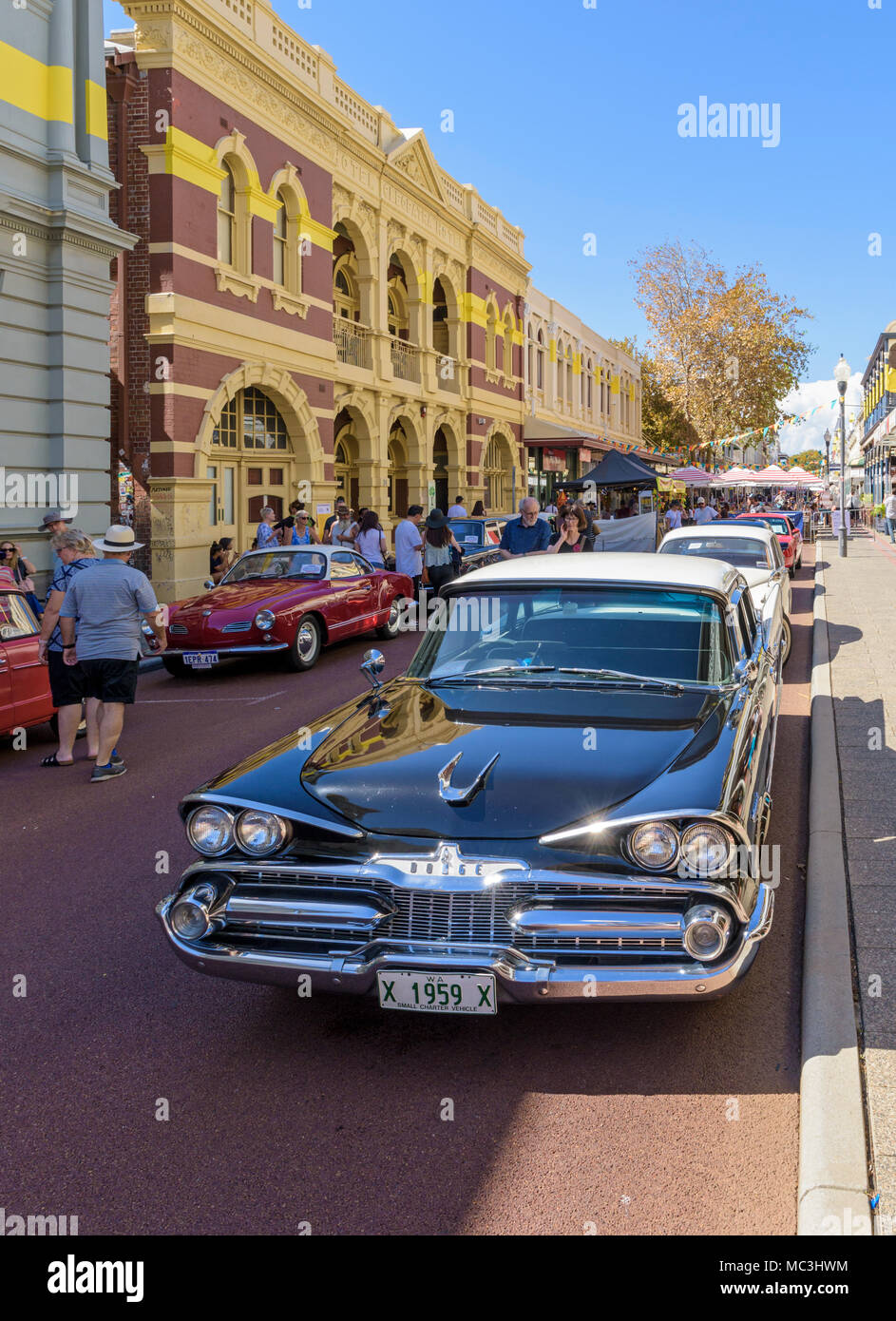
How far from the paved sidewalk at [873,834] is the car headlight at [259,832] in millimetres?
2047

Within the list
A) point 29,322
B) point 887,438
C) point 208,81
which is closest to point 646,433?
point 887,438

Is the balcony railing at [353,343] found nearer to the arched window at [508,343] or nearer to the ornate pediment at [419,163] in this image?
the ornate pediment at [419,163]

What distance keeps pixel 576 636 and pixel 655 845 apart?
1809mm

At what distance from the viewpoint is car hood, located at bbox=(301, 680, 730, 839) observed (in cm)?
373

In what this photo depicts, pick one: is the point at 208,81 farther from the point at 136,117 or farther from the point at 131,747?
the point at 131,747

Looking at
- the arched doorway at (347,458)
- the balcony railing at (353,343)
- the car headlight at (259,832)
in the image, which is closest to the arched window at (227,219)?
the balcony railing at (353,343)

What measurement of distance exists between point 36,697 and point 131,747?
84 centimetres

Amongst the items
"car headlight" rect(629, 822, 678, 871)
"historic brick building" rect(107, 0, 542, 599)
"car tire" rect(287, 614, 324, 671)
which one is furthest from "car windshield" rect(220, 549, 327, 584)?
"car headlight" rect(629, 822, 678, 871)

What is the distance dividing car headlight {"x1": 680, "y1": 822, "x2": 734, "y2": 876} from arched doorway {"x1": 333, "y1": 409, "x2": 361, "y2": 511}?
24843 millimetres

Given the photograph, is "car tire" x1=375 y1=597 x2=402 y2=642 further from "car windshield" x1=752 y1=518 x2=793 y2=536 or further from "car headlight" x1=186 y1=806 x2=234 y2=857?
"car windshield" x1=752 y1=518 x2=793 y2=536

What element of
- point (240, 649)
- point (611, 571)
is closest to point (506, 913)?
point (611, 571)

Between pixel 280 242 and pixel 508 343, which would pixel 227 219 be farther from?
pixel 508 343

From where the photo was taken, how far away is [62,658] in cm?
855
